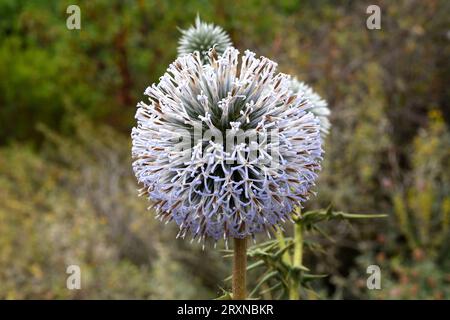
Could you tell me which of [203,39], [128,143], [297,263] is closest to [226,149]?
[297,263]

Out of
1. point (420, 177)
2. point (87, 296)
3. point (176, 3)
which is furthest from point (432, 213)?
point (176, 3)

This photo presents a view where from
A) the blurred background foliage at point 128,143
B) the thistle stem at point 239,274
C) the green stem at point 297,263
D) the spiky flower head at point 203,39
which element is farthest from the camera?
the blurred background foliage at point 128,143

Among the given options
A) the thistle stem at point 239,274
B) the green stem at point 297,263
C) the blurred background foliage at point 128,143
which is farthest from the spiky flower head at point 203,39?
the blurred background foliage at point 128,143

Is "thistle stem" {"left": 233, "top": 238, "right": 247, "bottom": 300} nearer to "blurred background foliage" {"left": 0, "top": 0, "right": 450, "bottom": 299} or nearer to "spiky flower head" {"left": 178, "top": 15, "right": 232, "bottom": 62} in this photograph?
"spiky flower head" {"left": 178, "top": 15, "right": 232, "bottom": 62}

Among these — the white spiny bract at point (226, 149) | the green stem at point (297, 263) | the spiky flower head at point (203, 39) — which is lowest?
the green stem at point (297, 263)

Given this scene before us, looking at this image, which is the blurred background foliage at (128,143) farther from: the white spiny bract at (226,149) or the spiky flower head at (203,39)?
the white spiny bract at (226,149)

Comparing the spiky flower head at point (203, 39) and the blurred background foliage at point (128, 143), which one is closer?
the spiky flower head at point (203, 39)

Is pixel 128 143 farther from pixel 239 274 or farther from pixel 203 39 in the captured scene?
pixel 239 274

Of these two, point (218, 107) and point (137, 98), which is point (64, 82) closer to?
point (137, 98)
